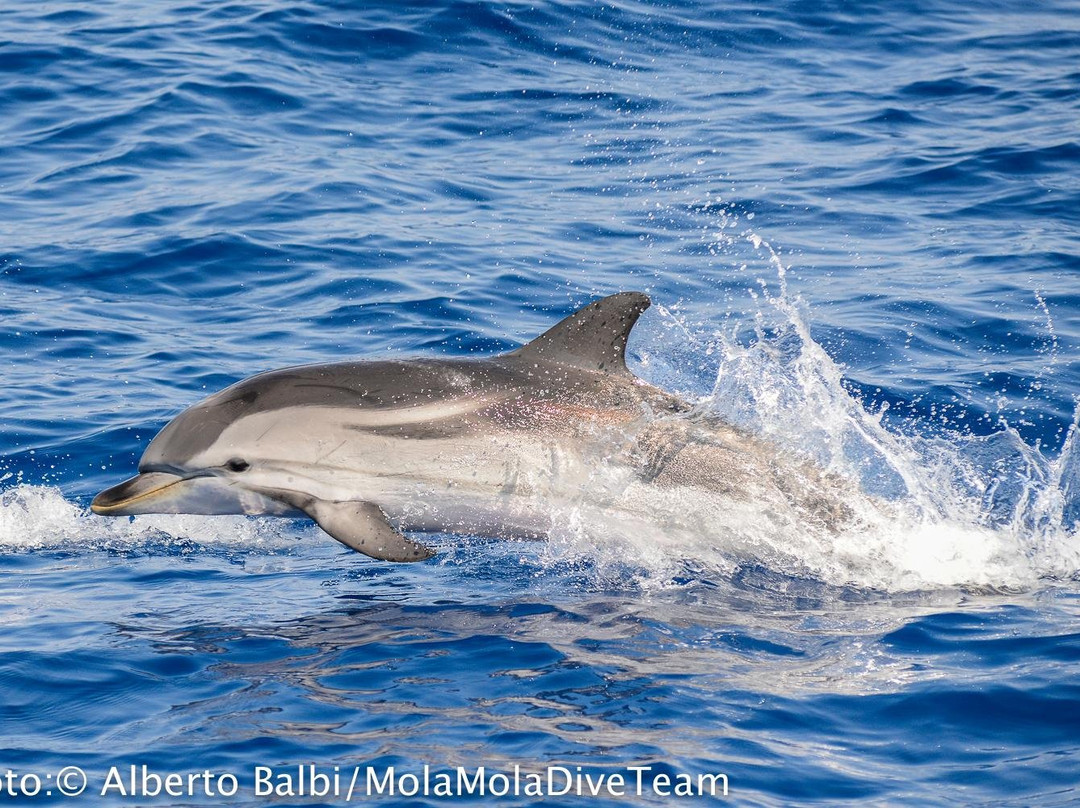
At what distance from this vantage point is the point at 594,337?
743 cm

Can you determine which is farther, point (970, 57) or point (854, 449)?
point (970, 57)

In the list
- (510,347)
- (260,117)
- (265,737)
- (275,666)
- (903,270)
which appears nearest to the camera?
(265,737)

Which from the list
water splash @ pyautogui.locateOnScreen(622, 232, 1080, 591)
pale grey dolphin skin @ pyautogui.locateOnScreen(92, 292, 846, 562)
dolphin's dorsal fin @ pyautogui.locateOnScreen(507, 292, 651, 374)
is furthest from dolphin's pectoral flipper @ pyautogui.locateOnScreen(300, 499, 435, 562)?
water splash @ pyautogui.locateOnScreen(622, 232, 1080, 591)

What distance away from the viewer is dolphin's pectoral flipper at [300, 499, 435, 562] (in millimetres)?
6871

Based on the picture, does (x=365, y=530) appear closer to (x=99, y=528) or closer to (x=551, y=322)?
(x=99, y=528)

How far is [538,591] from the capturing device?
24.0 feet

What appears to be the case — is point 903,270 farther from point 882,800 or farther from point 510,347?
point 882,800

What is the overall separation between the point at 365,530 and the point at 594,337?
153 centimetres

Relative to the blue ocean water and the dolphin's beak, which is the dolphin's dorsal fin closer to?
the blue ocean water

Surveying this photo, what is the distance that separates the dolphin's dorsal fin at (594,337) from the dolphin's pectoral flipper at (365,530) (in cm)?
116

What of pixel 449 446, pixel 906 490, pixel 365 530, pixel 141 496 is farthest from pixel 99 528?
pixel 906 490

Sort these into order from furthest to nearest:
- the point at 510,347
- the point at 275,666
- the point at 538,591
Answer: the point at 510,347
the point at 538,591
the point at 275,666

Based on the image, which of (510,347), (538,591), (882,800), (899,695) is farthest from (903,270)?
(882,800)

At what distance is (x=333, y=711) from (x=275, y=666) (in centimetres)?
63
